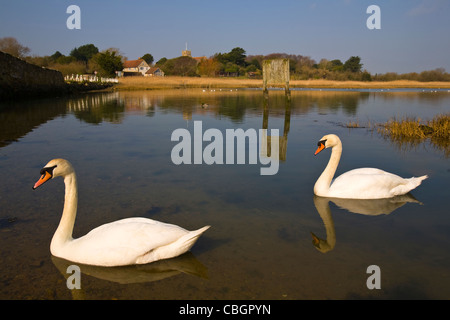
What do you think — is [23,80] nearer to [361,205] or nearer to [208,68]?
[361,205]

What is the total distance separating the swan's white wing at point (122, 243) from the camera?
3.78m

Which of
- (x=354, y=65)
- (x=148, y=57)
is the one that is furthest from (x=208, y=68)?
(x=148, y=57)

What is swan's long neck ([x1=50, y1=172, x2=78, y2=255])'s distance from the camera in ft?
13.0

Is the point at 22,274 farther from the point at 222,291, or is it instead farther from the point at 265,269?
the point at 265,269

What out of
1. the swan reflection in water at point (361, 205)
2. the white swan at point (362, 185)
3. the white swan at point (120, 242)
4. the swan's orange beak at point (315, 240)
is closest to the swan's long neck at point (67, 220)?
the white swan at point (120, 242)

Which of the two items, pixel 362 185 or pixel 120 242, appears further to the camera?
pixel 362 185

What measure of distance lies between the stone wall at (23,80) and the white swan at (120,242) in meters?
22.9

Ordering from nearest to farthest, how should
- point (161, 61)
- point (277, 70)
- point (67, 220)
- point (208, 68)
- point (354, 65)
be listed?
point (67, 220) < point (277, 70) < point (208, 68) < point (354, 65) < point (161, 61)

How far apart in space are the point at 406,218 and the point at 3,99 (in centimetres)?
2493

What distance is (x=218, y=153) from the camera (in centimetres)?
956

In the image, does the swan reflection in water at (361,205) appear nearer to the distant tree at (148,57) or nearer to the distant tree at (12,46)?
the distant tree at (12,46)

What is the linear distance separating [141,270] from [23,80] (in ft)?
91.1

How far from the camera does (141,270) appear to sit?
3.87 metres
